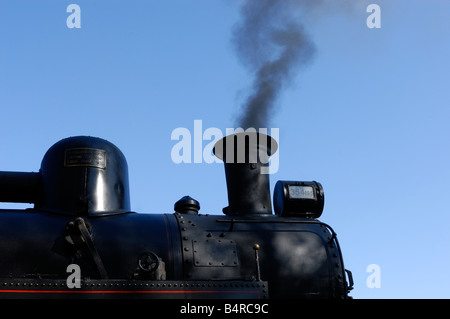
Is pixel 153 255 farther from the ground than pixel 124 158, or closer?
closer

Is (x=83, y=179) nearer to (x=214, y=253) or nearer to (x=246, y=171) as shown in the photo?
(x=214, y=253)

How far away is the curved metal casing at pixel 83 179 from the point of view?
6.74 meters

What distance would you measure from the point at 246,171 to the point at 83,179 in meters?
2.16

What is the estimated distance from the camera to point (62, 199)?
6770mm

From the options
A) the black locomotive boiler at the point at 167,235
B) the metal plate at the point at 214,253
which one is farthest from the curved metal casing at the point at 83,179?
the metal plate at the point at 214,253

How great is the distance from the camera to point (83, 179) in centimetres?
685

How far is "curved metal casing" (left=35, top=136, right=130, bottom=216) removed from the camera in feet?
22.1

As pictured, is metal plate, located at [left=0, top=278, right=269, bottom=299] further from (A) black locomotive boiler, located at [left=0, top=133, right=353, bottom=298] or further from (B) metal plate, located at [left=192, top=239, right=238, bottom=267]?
(B) metal plate, located at [left=192, top=239, right=238, bottom=267]

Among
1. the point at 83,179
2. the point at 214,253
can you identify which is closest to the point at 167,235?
the point at 214,253
